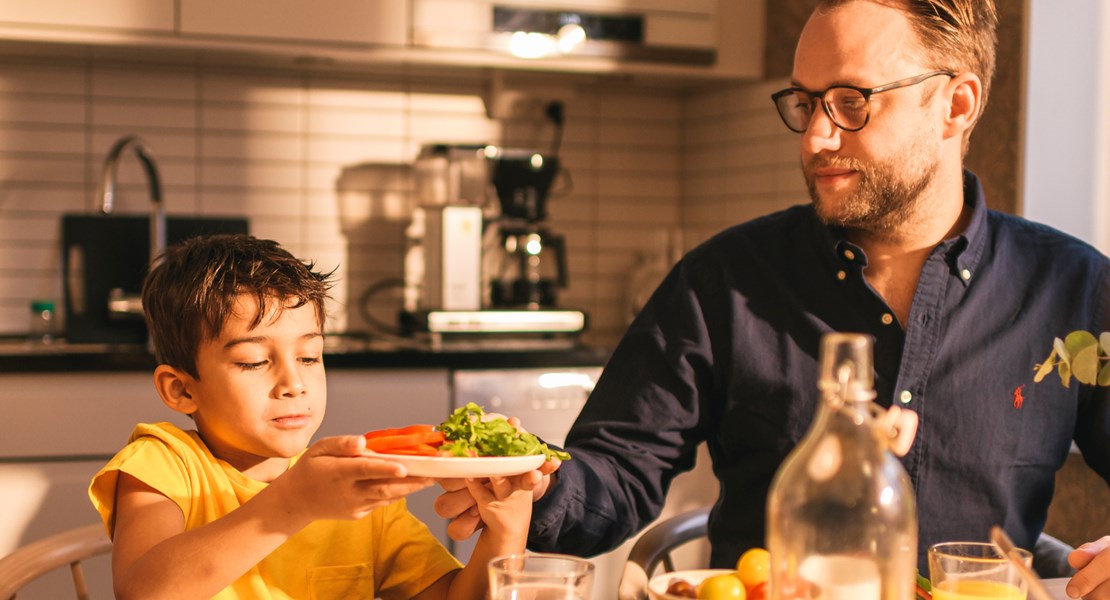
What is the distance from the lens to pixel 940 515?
4.68 feet

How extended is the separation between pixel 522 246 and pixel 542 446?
6.52ft

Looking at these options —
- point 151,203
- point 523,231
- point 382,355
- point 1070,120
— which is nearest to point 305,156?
point 151,203

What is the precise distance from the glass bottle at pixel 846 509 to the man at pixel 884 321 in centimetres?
62

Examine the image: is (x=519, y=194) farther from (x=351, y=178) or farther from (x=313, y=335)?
(x=313, y=335)

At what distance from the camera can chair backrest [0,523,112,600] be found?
1.21 meters

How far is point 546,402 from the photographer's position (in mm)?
2652

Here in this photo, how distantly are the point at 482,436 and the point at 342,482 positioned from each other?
0.42 ft

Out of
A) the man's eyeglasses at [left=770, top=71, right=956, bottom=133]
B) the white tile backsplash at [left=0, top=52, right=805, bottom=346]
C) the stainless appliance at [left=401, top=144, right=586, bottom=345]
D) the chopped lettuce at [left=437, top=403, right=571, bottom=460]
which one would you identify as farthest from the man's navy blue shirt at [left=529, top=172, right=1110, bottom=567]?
the white tile backsplash at [left=0, top=52, right=805, bottom=346]

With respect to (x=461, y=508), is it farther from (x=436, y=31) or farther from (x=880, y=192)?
(x=436, y=31)

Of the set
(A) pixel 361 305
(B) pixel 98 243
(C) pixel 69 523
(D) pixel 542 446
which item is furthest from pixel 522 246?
(D) pixel 542 446

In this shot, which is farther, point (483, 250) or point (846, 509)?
point (483, 250)

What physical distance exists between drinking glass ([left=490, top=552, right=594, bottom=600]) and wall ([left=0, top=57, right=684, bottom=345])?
234cm

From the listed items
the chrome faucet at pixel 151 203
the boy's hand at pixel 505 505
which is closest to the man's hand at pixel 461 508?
the boy's hand at pixel 505 505

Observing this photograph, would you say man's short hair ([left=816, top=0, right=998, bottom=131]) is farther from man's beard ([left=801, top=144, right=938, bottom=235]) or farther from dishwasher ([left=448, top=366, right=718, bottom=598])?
dishwasher ([left=448, top=366, right=718, bottom=598])
